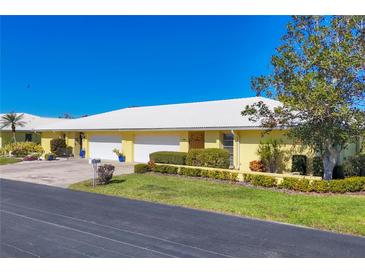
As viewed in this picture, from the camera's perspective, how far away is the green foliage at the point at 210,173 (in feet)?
52.5

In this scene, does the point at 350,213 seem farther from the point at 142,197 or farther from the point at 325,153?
the point at 142,197

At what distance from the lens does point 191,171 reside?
17.4m

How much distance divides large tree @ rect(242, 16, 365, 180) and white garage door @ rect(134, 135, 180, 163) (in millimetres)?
9524

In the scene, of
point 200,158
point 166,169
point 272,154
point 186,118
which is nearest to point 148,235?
point 166,169

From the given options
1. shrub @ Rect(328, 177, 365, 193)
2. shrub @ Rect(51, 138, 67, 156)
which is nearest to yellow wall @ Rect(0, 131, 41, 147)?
shrub @ Rect(51, 138, 67, 156)

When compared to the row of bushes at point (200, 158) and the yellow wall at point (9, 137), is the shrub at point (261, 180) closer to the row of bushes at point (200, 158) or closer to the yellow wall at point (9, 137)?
the row of bushes at point (200, 158)

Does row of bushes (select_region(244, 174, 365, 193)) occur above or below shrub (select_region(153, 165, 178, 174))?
below

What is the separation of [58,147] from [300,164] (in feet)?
71.8

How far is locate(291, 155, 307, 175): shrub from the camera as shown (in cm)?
1689

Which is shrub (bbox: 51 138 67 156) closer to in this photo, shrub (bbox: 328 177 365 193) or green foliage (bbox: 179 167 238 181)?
green foliage (bbox: 179 167 238 181)

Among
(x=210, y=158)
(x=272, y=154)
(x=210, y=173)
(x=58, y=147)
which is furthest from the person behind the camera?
(x=58, y=147)

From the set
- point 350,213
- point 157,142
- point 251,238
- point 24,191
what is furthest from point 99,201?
point 157,142

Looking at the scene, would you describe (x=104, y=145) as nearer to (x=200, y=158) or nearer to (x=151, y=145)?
(x=151, y=145)

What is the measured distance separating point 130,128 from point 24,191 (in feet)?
36.9
